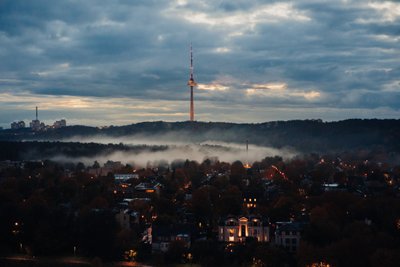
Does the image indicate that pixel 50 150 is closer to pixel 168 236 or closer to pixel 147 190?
pixel 147 190

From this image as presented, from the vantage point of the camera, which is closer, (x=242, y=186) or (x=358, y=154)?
(x=242, y=186)

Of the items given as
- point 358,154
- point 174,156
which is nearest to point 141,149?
point 174,156

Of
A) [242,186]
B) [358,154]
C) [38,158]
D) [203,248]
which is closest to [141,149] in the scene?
[38,158]

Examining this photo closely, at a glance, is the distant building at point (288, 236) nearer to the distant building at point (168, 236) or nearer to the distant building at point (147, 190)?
the distant building at point (168, 236)

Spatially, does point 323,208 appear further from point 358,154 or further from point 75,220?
point 358,154

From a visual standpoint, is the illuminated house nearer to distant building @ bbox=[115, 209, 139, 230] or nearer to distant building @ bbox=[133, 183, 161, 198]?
distant building @ bbox=[115, 209, 139, 230]

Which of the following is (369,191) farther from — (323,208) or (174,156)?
(174,156)

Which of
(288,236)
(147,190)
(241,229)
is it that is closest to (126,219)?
(241,229)

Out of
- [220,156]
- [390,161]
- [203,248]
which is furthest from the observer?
[220,156]

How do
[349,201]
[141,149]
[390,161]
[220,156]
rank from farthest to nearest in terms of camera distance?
[141,149] < [220,156] < [390,161] < [349,201]
